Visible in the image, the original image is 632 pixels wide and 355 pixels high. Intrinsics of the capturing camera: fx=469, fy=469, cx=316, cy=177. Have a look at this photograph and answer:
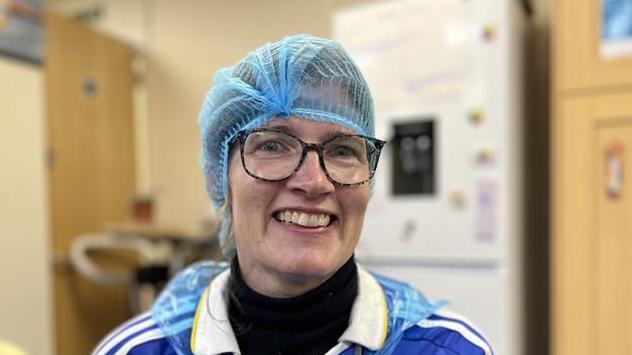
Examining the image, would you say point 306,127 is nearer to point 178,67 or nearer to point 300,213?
point 300,213

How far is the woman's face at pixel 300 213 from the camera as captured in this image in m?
0.74

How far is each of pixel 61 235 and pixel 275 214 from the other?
2.48 metres

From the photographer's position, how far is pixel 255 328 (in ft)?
2.68

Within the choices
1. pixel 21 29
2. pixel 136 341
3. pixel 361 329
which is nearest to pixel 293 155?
pixel 361 329

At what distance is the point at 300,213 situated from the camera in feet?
2.45

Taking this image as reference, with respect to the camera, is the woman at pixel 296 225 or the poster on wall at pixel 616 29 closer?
the woman at pixel 296 225

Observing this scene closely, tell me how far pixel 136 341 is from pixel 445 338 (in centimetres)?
53

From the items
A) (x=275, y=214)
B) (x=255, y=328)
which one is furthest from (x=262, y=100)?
(x=255, y=328)

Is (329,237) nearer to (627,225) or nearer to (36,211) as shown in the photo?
(627,225)

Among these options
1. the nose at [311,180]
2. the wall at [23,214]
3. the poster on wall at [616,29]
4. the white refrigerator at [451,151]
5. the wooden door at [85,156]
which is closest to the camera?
the nose at [311,180]

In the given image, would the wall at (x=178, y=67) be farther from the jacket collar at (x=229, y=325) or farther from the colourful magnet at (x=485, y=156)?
the jacket collar at (x=229, y=325)

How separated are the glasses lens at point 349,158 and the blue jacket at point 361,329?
0.21m

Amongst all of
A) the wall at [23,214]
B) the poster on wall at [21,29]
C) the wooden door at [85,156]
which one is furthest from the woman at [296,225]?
the wooden door at [85,156]

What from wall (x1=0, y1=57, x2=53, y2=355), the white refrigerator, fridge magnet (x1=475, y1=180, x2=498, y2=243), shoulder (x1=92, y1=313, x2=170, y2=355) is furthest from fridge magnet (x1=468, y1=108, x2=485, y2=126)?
wall (x1=0, y1=57, x2=53, y2=355)
